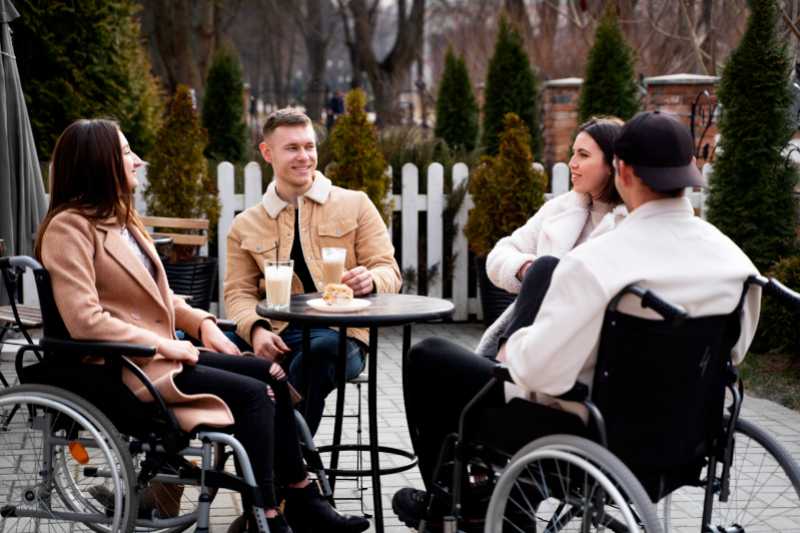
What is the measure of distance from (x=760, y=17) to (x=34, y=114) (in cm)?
621

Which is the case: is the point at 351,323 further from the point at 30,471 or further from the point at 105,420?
the point at 30,471

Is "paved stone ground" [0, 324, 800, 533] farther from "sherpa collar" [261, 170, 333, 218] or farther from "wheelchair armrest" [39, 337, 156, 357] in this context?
"sherpa collar" [261, 170, 333, 218]

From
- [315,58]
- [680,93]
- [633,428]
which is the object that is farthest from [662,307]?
[315,58]

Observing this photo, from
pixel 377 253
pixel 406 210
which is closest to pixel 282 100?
pixel 406 210

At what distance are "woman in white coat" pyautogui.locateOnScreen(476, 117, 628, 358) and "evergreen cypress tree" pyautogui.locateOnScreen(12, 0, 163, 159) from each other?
5403 mm

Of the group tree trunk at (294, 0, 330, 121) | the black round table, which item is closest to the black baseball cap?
the black round table

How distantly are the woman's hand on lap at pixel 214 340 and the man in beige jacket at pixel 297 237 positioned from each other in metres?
0.29

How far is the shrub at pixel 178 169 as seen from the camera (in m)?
6.48

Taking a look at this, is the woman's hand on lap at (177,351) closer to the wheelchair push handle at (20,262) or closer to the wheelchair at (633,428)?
the wheelchair push handle at (20,262)

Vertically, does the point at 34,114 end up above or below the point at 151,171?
above

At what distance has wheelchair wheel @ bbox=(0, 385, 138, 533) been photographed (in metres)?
2.40

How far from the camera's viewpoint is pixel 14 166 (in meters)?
5.05

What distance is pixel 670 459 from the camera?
7.00ft

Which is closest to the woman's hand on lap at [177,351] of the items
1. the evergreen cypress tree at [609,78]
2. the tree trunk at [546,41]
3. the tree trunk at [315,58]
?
the evergreen cypress tree at [609,78]
